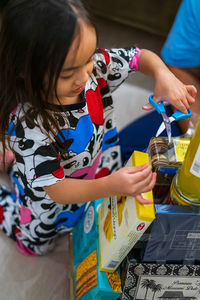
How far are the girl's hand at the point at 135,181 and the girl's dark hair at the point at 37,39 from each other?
18 centimetres

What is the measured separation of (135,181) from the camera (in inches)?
21.3

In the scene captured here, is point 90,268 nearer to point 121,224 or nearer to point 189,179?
point 121,224

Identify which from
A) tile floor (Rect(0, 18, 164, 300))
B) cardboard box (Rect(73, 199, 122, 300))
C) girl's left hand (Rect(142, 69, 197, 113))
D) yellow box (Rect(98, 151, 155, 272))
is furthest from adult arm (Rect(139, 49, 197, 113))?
tile floor (Rect(0, 18, 164, 300))

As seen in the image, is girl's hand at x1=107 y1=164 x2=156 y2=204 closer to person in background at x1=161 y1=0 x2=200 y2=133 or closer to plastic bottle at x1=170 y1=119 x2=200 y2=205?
plastic bottle at x1=170 y1=119 x2=200 y2=205

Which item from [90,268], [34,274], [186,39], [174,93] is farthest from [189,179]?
[186,39]

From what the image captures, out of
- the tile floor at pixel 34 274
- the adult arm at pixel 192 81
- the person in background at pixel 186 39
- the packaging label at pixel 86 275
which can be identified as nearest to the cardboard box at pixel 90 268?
the packaging label at pixel 86 275

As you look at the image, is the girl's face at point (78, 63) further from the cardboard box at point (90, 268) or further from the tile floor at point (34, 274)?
the tile floor at point (34, 274)

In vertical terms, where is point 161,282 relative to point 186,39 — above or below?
below

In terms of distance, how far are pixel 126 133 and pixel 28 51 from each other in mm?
594

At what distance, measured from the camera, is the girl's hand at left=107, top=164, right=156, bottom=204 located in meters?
0.53

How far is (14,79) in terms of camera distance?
582mm

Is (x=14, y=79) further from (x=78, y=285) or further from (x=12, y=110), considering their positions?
(x=78, y=285)

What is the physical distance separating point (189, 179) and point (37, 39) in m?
0.31

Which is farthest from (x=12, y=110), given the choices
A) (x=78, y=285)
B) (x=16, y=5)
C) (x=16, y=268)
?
(x=16, y=268)
